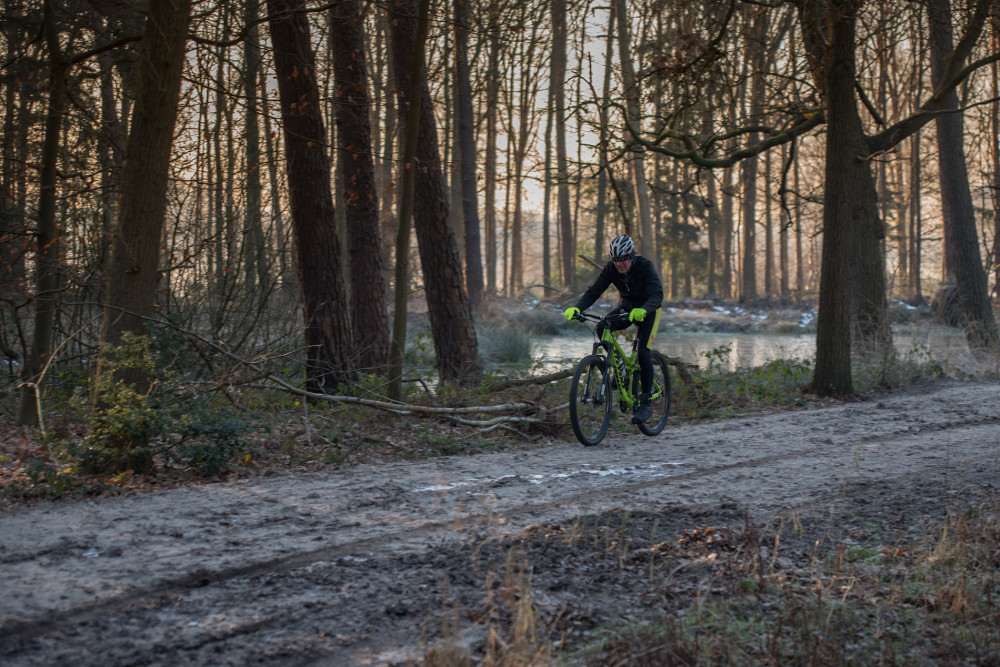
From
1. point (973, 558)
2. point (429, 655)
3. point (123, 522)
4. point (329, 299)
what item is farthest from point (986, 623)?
point (329, 299)

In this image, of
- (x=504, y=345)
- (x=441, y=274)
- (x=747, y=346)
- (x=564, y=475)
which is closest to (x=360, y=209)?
(x=441, y=274)

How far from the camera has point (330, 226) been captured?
36.7 ft

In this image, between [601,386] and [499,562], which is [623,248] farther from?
[499,562]

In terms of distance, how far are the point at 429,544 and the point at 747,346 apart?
20.7 metres

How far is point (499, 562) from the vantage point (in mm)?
4473

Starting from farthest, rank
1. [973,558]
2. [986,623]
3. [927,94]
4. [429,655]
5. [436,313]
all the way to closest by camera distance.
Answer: [927,94], [436,313], [973,558], [986,623], [429,655]

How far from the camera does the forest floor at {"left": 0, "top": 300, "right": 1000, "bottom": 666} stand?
3447 mm

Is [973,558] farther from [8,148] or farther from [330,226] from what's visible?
[8,148]

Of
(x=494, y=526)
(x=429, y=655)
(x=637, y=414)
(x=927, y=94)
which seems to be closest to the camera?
(x=429, y=655)

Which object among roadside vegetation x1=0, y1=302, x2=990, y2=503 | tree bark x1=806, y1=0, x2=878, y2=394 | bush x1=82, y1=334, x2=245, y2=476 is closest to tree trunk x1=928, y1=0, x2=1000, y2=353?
tree bark x1=806, y1=0, x2=878, y2=394

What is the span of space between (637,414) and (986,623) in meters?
5.15

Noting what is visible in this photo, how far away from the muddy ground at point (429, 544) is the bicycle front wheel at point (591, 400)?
0.34 meters

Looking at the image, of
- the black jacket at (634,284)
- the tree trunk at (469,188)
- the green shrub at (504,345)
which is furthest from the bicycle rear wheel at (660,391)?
the tree trunk at (469,188)

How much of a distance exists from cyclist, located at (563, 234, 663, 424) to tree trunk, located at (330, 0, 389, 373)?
4.04 m
